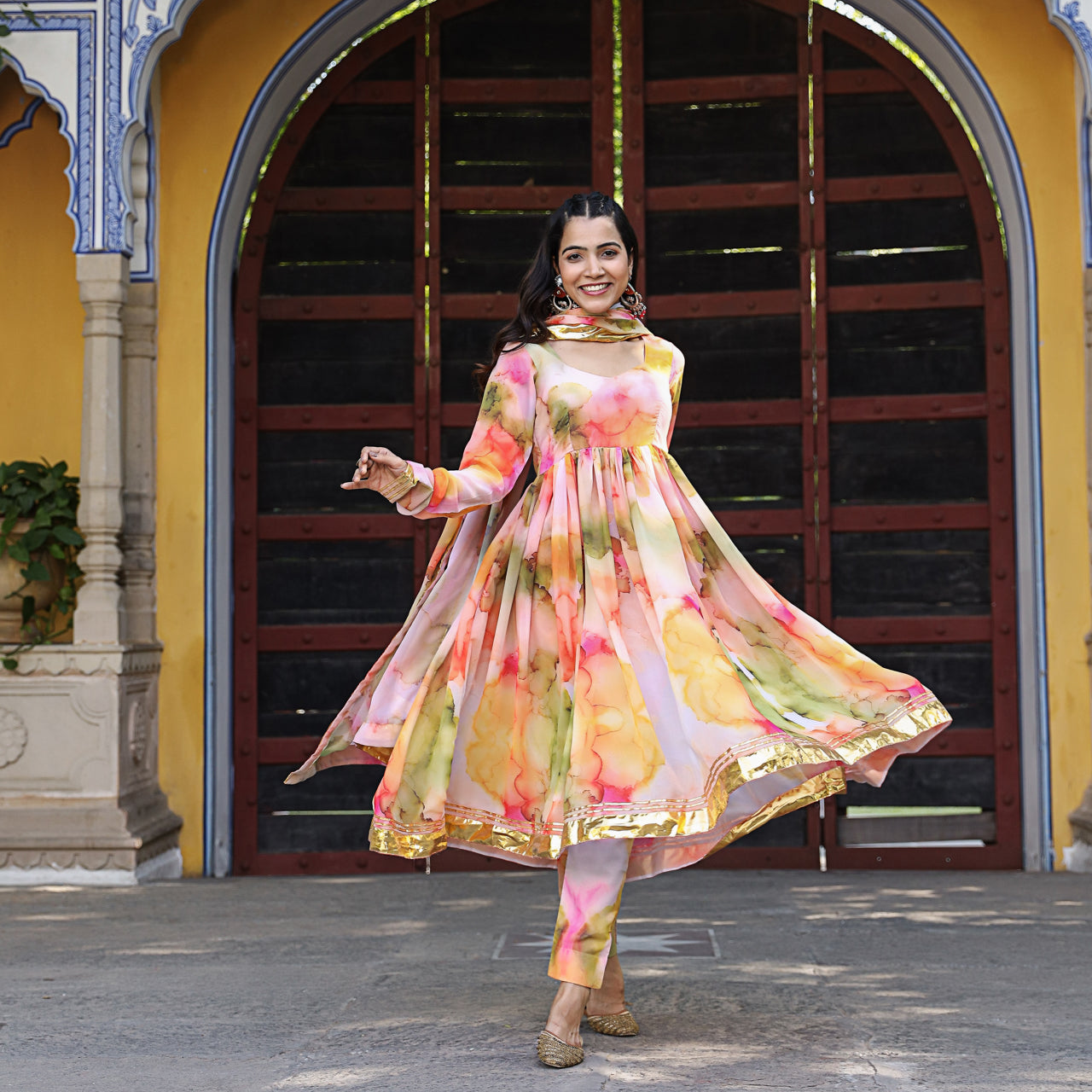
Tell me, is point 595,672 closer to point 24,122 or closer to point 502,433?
point 502,433

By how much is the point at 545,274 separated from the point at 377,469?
683 mm

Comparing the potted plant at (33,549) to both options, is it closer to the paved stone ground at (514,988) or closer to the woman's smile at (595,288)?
the paved stone ground at (514,988)

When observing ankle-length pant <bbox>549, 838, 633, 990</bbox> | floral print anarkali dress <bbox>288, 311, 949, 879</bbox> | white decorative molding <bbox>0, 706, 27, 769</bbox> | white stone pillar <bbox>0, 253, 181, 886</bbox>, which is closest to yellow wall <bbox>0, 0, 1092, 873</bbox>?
white stone pillar <bbox>0, 253, 181, 886</bbox>

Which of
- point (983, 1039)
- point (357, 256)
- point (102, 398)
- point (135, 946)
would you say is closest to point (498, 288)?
point (357, 256)

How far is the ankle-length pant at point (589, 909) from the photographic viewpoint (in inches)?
100.0

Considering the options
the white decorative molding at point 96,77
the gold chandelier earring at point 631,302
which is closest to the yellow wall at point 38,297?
the white decorative molding at point 96,77

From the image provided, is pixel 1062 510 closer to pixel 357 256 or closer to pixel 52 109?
pixel 357 256

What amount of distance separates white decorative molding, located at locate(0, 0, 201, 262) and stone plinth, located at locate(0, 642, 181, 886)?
1.53 m

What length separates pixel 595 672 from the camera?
103 inches

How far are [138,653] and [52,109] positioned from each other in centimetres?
210

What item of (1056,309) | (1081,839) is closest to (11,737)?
(1081,839)

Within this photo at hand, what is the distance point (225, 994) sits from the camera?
10.6ft

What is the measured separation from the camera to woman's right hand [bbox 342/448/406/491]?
2.50 m

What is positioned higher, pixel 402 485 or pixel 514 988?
pixel 402 485
